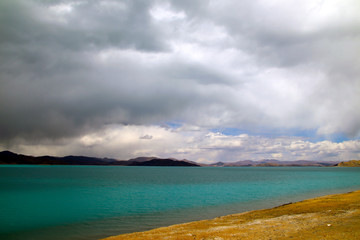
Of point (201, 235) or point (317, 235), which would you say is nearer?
point (317, 235)

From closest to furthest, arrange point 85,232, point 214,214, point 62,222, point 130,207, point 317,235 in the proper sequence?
point 317,235 < point 85,232 < point 62,222 < point 214,214 < point 130,207

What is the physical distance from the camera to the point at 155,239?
760 inches

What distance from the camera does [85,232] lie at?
27.1m

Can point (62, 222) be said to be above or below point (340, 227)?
below

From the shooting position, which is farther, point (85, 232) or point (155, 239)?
point (85, 232)

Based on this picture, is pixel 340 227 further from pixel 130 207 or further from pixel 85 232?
pixel 130 207

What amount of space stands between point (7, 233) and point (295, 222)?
31197 mm

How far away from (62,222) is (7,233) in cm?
628

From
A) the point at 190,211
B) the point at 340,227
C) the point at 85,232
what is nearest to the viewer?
the point at 340,227

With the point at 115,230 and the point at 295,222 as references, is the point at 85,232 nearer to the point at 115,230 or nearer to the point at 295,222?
the point at 115,230

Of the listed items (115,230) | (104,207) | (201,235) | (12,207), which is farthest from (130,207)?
(201,235)

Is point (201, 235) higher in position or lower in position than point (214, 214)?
higher

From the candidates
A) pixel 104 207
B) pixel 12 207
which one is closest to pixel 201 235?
pixel 104 207

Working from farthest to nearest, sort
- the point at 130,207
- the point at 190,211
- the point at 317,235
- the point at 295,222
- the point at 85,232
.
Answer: the point at 130,207, the point at 190,211, the point at 85,232, the point at 295,222, the point at 317,235
